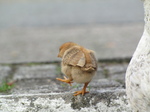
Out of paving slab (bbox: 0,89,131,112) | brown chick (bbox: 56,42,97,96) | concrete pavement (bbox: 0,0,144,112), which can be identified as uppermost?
brown chick (bbox: 56,42,97,96)

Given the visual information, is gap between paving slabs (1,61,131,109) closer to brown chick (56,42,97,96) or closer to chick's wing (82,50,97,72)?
brown chick (56,42,97,96)

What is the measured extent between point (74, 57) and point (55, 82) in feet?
4.14

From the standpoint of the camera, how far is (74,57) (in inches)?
138

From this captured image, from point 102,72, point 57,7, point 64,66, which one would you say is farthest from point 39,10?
point 64,66

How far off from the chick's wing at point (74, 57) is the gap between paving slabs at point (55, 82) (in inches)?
13.1

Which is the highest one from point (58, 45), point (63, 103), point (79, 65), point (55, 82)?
point (79, 65)

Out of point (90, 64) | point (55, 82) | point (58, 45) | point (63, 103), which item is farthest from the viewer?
point (58, 45)

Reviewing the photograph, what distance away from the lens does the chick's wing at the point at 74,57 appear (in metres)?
3.39

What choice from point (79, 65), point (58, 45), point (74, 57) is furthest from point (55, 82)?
point (58, 45)

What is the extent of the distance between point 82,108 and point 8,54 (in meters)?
3.84

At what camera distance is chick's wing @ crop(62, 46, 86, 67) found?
3.39 meters

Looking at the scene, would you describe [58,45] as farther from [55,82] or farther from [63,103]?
[63,103]

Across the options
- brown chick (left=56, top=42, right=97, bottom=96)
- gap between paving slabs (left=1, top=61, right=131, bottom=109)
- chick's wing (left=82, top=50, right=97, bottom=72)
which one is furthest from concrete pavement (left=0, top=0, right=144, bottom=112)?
chick's wing (left=82, top=50, right=97, bottom=72)

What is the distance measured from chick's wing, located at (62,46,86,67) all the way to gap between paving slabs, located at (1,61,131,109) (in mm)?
333
